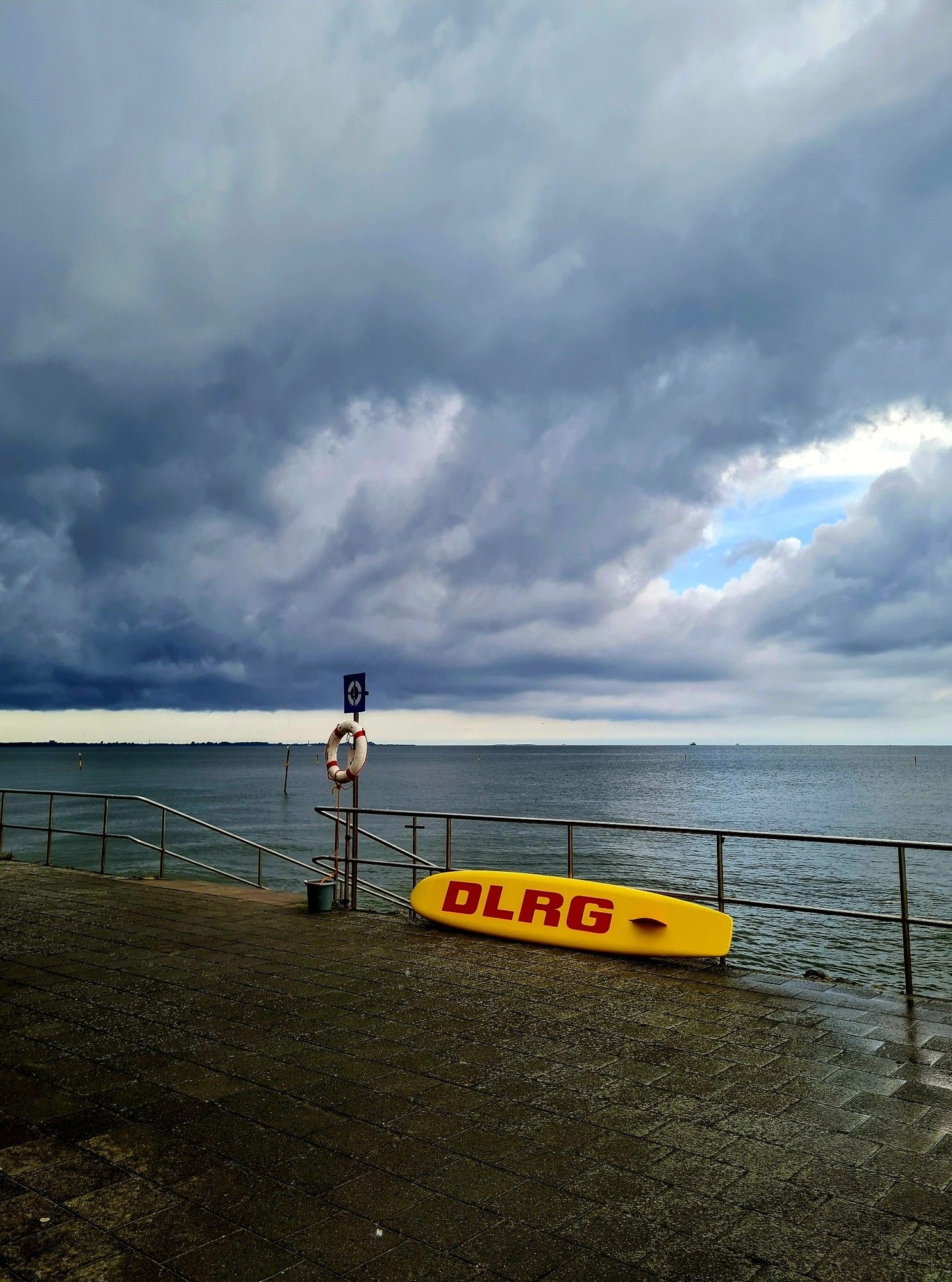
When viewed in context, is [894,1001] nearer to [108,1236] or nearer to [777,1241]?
[777,1241]

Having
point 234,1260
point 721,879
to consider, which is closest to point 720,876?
point 721,879

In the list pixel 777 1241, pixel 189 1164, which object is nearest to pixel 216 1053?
pixel 189 1164

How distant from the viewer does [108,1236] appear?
316cm

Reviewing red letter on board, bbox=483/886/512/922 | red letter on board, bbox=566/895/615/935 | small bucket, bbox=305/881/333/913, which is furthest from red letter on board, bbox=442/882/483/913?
small bucket, bbox=305/881/333/913

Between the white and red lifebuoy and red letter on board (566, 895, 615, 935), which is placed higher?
the white and red lifebuoy

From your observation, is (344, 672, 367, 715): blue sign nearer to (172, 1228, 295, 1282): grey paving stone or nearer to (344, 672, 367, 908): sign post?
(344, 672, 367, 908): sign post

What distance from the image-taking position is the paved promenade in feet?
10.1

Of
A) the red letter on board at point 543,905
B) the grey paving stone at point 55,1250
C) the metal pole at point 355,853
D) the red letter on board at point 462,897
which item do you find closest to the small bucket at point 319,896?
the metal pole at point 355,853

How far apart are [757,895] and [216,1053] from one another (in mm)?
23405

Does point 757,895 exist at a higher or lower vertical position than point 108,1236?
lower

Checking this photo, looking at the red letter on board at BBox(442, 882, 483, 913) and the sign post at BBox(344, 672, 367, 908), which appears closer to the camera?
the red letter on board at BBox(442, 882, 483, 913)

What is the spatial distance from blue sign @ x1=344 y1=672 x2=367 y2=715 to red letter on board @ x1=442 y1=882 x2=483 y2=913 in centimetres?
267

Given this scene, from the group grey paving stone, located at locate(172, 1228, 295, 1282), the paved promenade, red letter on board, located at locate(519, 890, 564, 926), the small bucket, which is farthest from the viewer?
the small bucket

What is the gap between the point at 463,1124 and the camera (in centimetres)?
413
